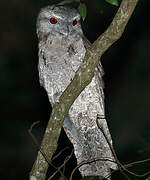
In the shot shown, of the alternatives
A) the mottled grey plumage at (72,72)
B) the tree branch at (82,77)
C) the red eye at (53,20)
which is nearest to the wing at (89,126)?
the mottled grey plumage at (72,72)

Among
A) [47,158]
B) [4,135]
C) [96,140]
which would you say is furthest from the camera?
[4,135]

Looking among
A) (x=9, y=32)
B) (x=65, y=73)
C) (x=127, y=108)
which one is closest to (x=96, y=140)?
(x=65, y=73)

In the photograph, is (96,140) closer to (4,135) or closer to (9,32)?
(4,135)

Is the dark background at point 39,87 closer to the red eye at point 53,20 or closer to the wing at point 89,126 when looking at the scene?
the wing at point 89,126

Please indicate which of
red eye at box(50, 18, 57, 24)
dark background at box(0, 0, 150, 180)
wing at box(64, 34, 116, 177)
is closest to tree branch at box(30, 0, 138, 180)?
wing at box(64, 34, 116, 177)

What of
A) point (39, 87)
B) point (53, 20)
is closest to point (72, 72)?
point (53, 20)

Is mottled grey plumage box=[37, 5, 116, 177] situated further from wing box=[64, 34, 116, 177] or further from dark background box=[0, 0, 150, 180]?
dark background box=[0, 0, 150, 180]
